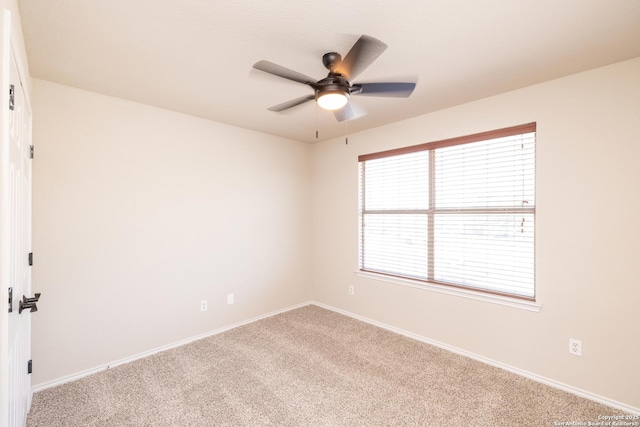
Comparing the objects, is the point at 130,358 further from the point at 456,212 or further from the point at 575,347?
the point at 575,347

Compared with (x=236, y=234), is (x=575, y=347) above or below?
below

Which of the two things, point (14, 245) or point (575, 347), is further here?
point (575, 347)

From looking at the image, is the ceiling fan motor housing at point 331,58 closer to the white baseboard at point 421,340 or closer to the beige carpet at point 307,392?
the beige carpet at point 307,392

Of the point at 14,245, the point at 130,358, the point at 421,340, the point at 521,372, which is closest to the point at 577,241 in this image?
the point at 521,372

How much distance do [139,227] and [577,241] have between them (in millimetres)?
3833

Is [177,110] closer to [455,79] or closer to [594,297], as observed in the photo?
[455,79]

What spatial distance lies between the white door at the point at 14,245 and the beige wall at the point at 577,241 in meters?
3.22

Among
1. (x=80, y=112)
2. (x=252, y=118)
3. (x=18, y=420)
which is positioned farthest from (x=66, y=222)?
(x=252, y=118)

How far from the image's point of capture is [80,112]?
251cm

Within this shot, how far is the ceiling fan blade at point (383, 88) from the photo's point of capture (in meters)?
1.85

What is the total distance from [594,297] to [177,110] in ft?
13.3

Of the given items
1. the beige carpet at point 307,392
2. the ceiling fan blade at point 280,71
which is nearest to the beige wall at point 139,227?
the beige carpet at point 307,392

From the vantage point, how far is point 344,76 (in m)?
1.76

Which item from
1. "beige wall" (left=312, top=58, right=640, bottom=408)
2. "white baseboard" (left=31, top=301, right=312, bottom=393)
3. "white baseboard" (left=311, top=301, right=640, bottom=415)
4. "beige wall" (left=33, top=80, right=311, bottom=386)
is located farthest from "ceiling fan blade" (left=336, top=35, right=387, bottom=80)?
"white baseboard" (left=31, top=301, right=312, bottom=393)
